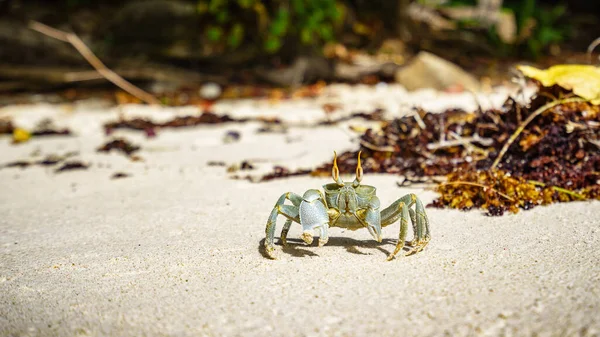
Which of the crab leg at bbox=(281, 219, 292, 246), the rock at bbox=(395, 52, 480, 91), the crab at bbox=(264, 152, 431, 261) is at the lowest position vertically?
the crab leg at bbox=(281, 219, 292, 246)

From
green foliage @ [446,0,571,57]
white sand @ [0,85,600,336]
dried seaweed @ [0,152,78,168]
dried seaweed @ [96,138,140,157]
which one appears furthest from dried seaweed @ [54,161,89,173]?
green foliage @ [446,0,571,57]

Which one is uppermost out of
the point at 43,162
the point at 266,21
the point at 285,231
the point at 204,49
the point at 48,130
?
the point at 266,21

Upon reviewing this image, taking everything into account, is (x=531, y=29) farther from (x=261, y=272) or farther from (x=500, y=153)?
(x=261, y=272)

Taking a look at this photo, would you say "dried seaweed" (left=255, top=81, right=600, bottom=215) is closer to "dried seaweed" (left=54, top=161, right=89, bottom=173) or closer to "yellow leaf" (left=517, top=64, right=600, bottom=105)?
"yellow leaf" (left=517, top=64, right=600, bottom=105)

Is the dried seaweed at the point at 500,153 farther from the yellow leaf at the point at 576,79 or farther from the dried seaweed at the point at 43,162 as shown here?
the dried seaweed at the point at 43,162

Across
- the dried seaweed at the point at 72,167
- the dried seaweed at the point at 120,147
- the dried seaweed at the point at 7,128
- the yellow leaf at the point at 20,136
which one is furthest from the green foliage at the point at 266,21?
the dried seaweed at the point at 72,167

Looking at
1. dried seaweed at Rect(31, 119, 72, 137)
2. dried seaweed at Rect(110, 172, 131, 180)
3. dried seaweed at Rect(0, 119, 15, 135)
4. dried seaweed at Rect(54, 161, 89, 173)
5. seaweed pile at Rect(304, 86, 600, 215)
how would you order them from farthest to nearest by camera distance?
dried seaweed at Rect(0, 119, 15, 135)
dried seaweed at Rect(31, 119, 72, 137)
dried seaweed at Rect(54, 161, 89, 173)
dried seaweed at Rect(110, 172, 131, 180)
seaweed pile at Rect(304, 86, 600, 215)

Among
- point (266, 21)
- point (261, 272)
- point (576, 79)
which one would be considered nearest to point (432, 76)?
point (266, 21)
